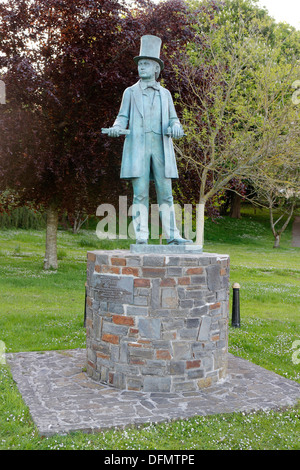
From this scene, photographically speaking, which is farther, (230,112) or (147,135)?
(230,112)

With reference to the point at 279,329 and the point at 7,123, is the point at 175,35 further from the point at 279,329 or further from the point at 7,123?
the point at 279,329

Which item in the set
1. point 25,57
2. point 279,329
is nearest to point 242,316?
point 279,329

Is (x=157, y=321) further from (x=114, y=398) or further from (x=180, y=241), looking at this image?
(x=180, y=241)

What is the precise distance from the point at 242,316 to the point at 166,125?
5.01 meters

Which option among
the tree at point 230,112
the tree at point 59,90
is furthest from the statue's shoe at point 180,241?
the tree at point 59,90

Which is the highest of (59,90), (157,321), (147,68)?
(59,90)

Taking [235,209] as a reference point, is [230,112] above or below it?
above

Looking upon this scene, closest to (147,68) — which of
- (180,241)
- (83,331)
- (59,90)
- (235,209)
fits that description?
(180,241)

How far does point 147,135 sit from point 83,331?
3654mm

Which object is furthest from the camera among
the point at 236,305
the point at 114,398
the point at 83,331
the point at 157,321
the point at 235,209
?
the point at 235,209

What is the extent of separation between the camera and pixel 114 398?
4668 mm

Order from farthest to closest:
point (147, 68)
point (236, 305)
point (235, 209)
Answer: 1. point (235, 209)
2. point (236, 305)
3. point (147, 68)

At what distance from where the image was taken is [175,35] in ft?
42.3
